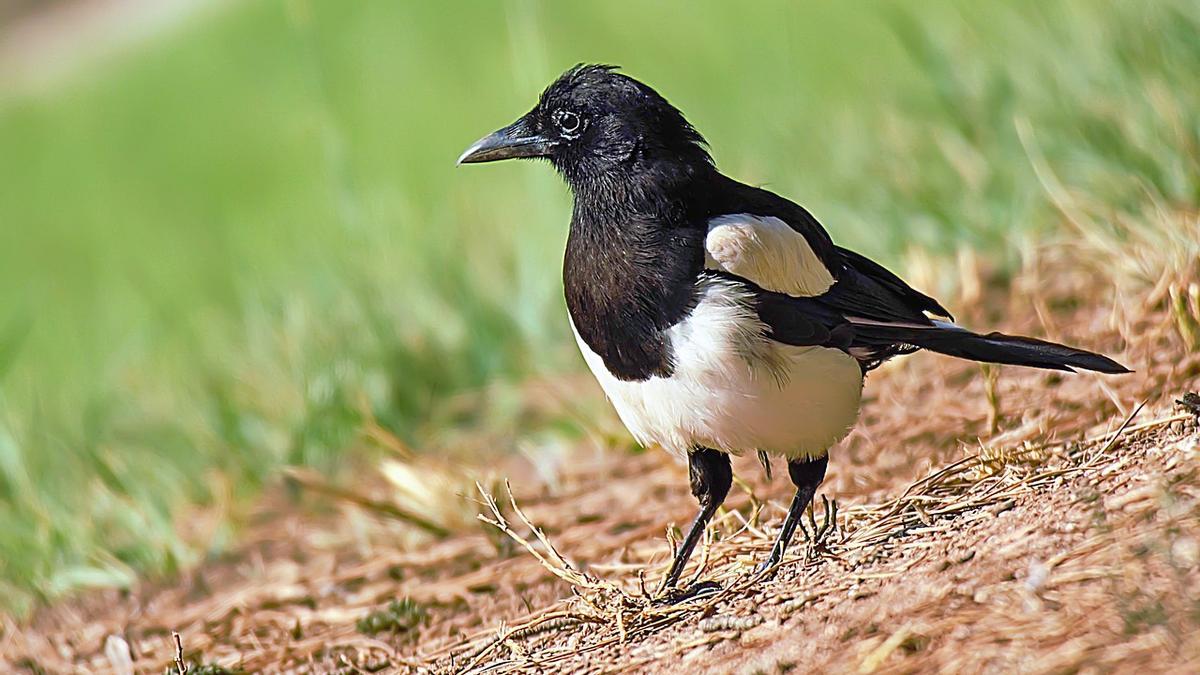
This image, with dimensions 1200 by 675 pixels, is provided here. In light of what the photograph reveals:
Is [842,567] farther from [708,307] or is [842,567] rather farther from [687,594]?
[708,307]

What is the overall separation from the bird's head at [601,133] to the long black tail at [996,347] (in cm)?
55

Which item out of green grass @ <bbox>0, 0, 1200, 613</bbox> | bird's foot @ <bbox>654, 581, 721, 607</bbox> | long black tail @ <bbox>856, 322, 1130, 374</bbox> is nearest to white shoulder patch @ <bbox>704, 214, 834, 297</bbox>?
long black tail @ <bbox>856, 322, 1130, 374</bbox>

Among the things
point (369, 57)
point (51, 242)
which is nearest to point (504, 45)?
point (369, 57)

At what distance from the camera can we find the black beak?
323 centimetres

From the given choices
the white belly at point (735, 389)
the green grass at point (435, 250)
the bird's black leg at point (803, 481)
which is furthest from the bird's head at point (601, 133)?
the green grass at point (435, 250)

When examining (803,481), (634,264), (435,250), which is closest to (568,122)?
(634,264)

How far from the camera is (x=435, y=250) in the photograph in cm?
546

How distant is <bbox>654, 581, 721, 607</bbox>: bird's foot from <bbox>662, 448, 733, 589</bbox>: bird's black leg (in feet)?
0.39

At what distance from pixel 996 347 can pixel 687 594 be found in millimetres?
769

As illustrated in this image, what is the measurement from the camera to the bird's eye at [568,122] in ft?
10.4

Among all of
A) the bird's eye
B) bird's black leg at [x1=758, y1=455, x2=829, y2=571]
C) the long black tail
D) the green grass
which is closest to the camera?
the long black tail

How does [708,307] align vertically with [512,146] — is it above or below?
below

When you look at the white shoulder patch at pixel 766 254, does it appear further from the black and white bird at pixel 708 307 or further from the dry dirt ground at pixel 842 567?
the dry dirt ground at pixel 842 567

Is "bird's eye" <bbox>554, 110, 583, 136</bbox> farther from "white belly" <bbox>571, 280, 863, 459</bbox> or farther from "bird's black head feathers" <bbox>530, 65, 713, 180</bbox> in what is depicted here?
"white belly" <bbox>571, 280, 863, 459</bbox>
